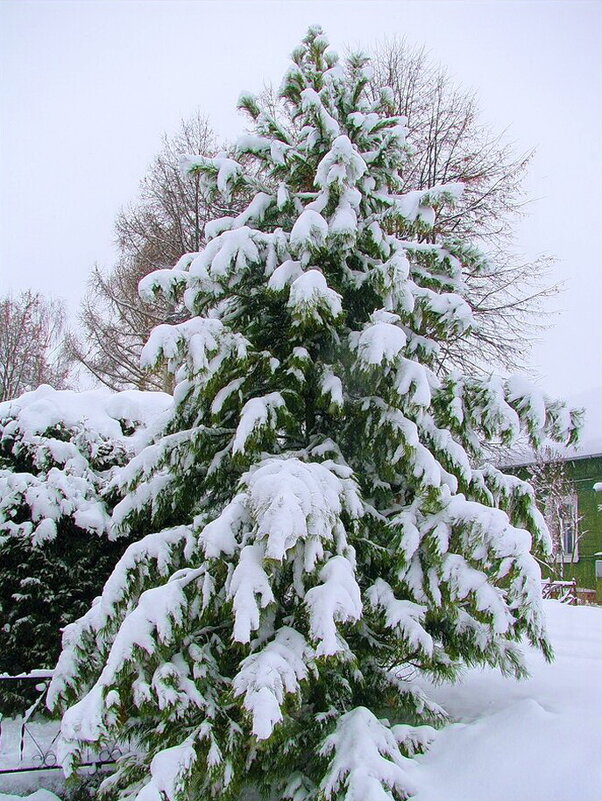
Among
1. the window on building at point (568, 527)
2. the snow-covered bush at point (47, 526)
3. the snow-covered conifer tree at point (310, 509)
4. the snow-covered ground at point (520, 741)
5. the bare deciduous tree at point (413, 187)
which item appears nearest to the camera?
the snow-covered ground at point (520, 741)

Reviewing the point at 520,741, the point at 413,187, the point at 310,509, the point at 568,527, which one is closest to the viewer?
the point at 310,509

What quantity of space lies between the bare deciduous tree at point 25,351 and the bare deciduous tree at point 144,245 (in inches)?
367

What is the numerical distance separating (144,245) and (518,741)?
15.6 metres

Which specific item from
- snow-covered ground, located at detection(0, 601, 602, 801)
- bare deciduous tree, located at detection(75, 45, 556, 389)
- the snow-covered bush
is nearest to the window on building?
bare deciduous tree, located at detection(75, 45, 556, 389)

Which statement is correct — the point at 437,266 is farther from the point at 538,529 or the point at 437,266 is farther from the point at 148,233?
the point at 148,233

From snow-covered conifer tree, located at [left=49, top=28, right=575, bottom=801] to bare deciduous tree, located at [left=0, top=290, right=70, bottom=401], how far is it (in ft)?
75.7

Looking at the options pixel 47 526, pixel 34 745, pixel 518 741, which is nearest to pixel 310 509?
pixel 518 741

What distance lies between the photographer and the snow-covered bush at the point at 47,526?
549 cm

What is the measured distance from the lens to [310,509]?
2.79 meters

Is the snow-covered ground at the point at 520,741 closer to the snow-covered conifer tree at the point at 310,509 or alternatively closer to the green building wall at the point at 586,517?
the snow-covered conifer tree at the point at 310,509

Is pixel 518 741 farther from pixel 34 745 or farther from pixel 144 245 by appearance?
pixel 144 245

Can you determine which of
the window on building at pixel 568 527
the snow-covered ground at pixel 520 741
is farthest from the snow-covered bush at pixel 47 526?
the window on building at pixel 568 527

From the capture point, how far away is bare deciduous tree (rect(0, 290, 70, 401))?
25.7 m

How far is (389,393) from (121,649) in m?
1.96
